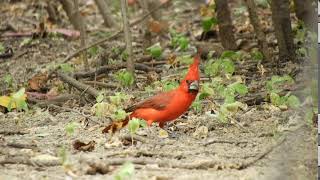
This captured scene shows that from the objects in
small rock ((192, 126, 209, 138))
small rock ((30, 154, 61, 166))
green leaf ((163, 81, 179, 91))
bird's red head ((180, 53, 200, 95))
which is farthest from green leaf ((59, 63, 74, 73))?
small rock ((30, 154, 61, 166))

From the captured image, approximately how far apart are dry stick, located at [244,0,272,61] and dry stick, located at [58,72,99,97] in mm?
1565

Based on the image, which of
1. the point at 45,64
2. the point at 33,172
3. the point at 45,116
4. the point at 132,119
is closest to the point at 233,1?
the point at 45,64

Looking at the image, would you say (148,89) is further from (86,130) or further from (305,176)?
(305,176)

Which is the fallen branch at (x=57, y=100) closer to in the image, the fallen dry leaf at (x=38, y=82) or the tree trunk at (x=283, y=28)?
the fallen dry leaf at (x=38, y=82)

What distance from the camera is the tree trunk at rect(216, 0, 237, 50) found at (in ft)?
24.9

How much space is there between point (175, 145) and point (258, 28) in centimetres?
251

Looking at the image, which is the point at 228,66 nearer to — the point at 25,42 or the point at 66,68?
the point at 66,68

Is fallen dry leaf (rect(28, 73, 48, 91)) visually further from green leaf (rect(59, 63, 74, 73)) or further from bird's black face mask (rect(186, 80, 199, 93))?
bird's black face mask (rect(186, 80, 199, 93))

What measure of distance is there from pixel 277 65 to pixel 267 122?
1752 mm

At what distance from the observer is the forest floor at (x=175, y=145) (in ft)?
13.0

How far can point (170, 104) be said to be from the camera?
493 centimetres

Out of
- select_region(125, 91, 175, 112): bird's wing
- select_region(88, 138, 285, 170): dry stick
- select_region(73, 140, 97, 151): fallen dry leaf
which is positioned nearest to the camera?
select_region(88, 138, 285, 170): dry stick

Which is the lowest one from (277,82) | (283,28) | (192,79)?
(277,82)

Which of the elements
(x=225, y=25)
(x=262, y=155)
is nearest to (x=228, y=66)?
(x=225, y=25)
